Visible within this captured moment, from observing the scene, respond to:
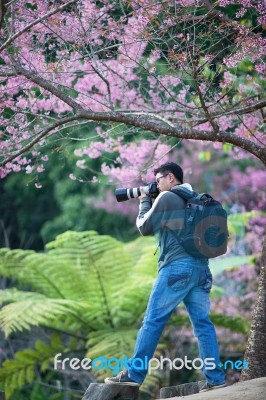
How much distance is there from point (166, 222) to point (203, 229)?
0.25m

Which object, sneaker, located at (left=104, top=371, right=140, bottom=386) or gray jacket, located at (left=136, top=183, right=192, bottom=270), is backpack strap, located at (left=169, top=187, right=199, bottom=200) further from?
sneaker, located at (left=104, top=371, right=140, bottom=386)

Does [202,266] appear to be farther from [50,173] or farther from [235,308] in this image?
[50,173]

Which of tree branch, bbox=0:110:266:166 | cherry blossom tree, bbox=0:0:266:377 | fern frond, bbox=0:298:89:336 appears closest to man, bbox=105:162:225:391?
tree branch, bbox=0:110:266:166

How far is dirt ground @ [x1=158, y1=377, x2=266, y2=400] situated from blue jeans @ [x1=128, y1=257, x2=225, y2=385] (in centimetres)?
18

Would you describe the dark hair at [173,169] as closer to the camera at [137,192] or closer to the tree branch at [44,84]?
the camera at [137,192]

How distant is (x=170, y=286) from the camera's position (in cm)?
606

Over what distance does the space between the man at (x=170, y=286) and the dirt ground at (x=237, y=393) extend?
176mm

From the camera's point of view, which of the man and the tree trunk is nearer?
the man

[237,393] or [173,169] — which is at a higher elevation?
[173,169]

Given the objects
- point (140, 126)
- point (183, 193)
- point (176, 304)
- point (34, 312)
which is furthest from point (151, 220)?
point (34, 312)

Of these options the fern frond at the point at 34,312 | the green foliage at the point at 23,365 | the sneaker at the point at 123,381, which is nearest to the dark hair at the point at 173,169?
the sneaker at the point at 123,381

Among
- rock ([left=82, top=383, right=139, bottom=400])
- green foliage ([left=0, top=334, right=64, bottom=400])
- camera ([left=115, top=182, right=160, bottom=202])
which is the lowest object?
green foliage ([left=0, top=334, right=64, bottom=400])

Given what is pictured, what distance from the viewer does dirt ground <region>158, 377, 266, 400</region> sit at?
589cm

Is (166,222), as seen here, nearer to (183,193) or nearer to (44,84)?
(183,193)
